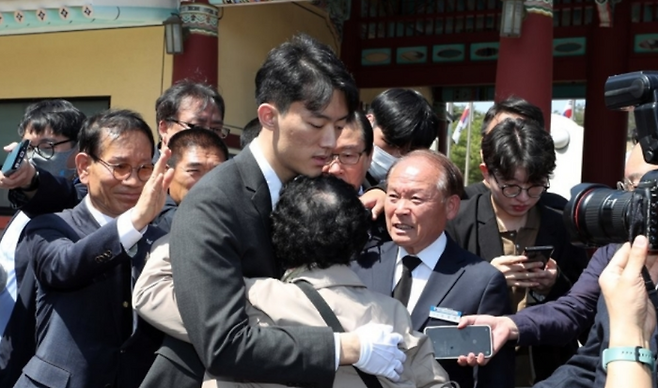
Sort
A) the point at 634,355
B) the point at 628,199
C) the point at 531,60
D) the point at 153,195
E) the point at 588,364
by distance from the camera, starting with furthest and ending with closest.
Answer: the point at 531,60, the point at 153,195, the point at 588,364, the point at 628,199, the point at 634,355

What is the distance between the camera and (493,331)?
2.41m

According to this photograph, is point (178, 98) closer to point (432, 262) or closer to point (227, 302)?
point (432, 262)

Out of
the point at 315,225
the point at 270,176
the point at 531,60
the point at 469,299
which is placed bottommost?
the point at 469,299

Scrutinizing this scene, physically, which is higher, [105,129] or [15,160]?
[105,129]

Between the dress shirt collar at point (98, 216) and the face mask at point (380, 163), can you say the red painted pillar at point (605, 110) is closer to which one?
the face mask at point (380, 163)

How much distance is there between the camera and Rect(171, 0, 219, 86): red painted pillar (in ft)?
21.9

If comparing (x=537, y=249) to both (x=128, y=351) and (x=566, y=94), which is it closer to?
(x=128, y=351)

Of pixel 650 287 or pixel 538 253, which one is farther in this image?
pixel 538 253

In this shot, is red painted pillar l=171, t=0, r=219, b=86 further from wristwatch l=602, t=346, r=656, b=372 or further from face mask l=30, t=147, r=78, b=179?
wristwatch l=602, t=346, r=656, b=372

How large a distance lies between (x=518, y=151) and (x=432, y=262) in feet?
1.91

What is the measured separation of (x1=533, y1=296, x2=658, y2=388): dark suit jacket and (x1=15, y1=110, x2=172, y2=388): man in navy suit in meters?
1.12

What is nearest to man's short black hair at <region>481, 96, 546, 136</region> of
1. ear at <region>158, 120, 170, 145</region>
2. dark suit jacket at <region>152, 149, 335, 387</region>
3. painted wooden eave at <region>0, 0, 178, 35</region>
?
ear at <region>158, 120, 170, 145</region>

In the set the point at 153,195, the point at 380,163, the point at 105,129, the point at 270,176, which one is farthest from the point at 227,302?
the point at 380,163

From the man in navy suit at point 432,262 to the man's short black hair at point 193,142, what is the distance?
667 millimetres
